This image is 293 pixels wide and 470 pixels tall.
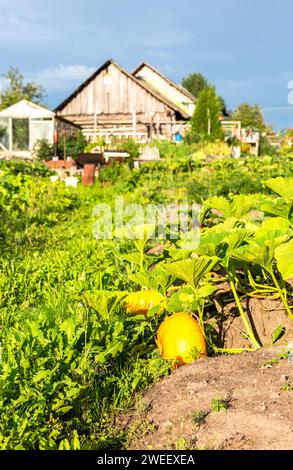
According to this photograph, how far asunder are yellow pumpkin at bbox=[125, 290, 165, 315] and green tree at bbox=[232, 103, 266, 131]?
161ft

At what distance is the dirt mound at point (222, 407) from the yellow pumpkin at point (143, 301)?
50cm

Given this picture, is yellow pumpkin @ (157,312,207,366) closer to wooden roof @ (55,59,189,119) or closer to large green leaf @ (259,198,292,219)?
large green leaf @ (259,198,292,219)

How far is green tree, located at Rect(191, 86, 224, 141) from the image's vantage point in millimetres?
31797

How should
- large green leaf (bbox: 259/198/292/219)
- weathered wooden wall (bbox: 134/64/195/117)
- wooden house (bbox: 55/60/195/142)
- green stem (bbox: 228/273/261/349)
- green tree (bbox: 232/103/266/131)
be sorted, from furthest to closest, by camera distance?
green tree (bbox: 232/103/266/131), weathered wooden wall (bbox: 134/64/195/117), wooden house (bbox: 55/60/195/142), large green leaf (bbox: 259/198/292/219), green stem (bbox: 228/273/261/349)

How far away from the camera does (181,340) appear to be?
2705mm

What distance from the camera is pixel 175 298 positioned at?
9.39 ft

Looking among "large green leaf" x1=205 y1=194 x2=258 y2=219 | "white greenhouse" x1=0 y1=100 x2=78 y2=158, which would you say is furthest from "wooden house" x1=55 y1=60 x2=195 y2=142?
"large green leaf" x1=205 y1=194 x2=258 y2=219

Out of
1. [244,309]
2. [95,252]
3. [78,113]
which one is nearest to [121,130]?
[78,113]

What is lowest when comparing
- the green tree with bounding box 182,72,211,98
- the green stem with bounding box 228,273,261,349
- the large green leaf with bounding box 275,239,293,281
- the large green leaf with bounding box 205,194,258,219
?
the green stem with bounding box 228,273,261,349

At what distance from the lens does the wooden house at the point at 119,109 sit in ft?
106

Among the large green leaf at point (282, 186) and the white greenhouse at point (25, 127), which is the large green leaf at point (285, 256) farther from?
the white greenhouse at point (25, 127)

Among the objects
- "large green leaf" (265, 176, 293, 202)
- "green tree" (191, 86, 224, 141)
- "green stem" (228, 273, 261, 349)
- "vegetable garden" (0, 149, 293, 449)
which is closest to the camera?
"vegetable garden" (0, 149, 293, 449)
